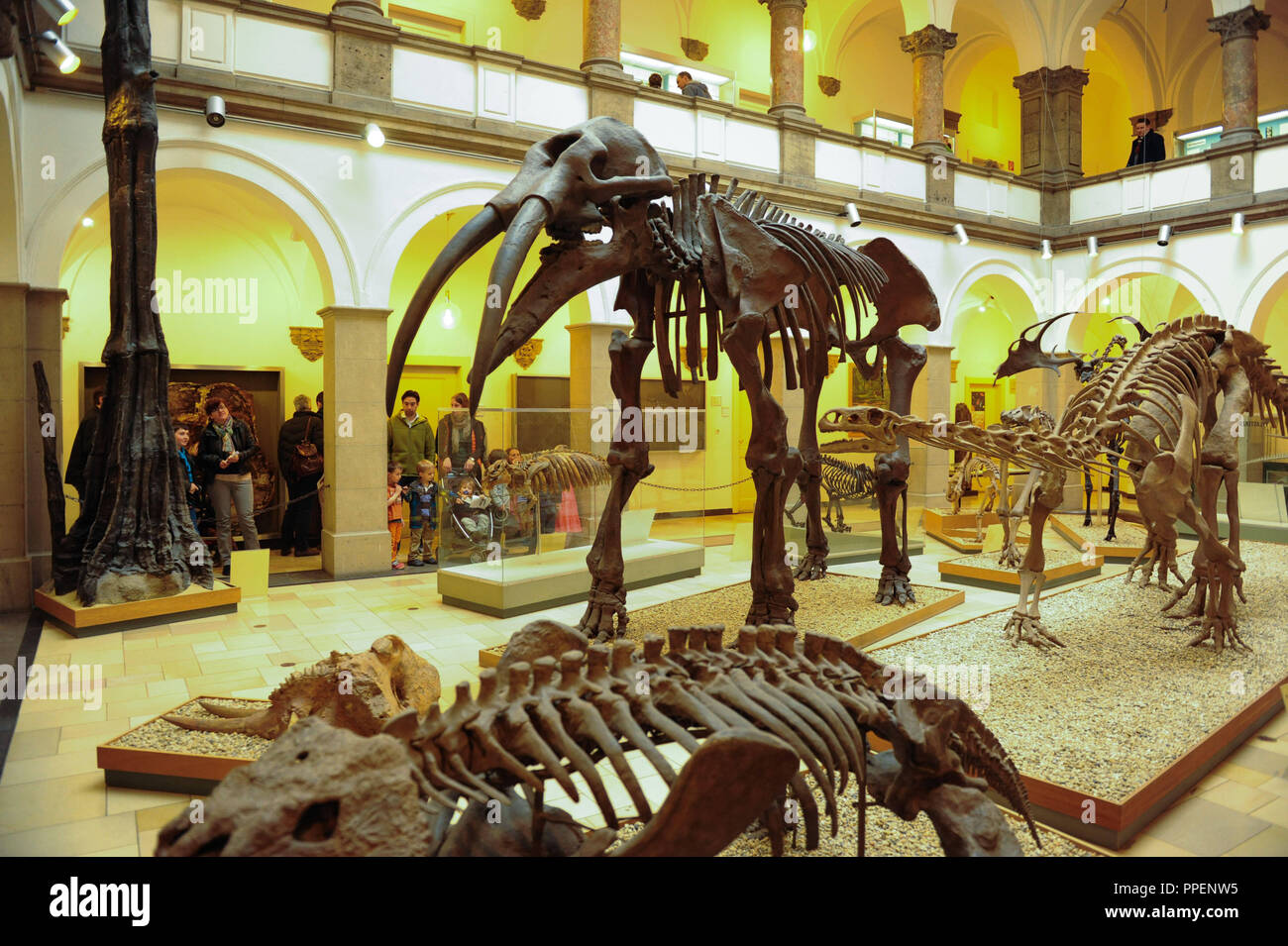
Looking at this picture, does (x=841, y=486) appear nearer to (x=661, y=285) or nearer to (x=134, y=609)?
(x=661, y=285)

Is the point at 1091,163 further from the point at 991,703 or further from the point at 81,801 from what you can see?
the point at 81,801

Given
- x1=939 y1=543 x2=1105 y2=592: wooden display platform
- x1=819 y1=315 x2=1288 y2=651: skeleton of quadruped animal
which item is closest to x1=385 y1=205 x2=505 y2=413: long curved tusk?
x1=819 y1=315 x2=1288 y2=651: skeleton of quadruped animal

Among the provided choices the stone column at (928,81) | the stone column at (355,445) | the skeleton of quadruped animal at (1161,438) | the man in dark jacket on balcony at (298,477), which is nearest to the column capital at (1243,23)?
the stone column at (928,81)

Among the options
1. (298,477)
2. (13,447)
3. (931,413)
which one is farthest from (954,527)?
(13,447)

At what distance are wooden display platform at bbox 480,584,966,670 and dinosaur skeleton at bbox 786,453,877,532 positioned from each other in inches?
A: 148

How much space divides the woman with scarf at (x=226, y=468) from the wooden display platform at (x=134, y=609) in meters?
1.29

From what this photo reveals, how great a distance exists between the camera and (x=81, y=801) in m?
3.74

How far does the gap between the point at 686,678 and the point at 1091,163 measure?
80.1ft

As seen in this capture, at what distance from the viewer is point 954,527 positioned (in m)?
12.5

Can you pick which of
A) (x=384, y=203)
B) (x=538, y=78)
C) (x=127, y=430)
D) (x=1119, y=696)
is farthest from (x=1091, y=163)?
(x=127, y=430)

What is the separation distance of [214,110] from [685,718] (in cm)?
888

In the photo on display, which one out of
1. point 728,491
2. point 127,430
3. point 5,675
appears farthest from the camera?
point 728,491

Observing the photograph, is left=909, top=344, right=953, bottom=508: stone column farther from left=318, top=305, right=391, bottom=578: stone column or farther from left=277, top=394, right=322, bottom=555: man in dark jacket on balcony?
left=277, top=394, right=322, bottom=555: man in dark jacket on balcony

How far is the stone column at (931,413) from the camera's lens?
598 inches
